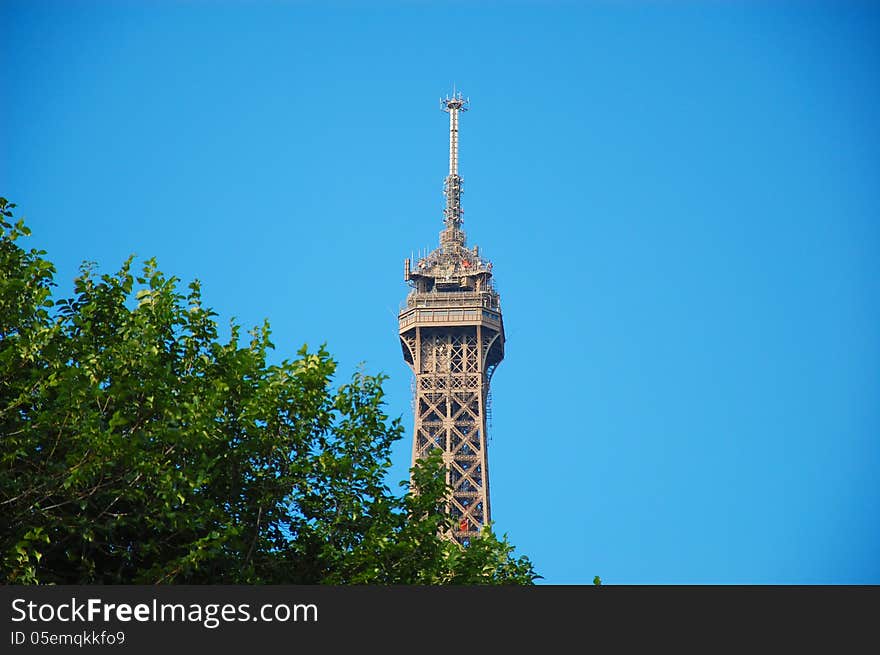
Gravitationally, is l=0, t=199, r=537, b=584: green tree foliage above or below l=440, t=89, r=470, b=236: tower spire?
below

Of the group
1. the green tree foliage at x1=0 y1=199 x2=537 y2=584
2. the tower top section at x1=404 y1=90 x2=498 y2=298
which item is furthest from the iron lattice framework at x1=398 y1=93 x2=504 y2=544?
the green tree foliage at x1=0 y1=199 x2=537 y2=584

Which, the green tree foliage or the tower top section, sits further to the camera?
the tower top section

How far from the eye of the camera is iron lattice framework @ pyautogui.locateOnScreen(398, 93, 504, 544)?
122500 mm

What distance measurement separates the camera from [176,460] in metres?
36.9

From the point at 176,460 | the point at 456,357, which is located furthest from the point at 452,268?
the point at 176,460

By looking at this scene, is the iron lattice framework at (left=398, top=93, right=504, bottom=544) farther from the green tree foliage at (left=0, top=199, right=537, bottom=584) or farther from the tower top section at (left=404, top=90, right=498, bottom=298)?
the green tree foliage at (left=0, top=199, right=537, bottom=584)

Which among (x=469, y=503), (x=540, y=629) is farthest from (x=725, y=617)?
(x=469, y=503)

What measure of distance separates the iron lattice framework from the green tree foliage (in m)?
76.9

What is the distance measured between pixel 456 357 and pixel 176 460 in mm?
91746

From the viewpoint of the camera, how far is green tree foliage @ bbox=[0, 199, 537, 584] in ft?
112

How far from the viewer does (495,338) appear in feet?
423

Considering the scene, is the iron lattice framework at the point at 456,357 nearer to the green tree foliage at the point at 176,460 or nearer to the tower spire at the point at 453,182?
the tower spire at the point at 453,182

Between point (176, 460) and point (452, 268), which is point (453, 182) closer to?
point (452, 268)

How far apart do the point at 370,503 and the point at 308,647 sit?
14324 mm
